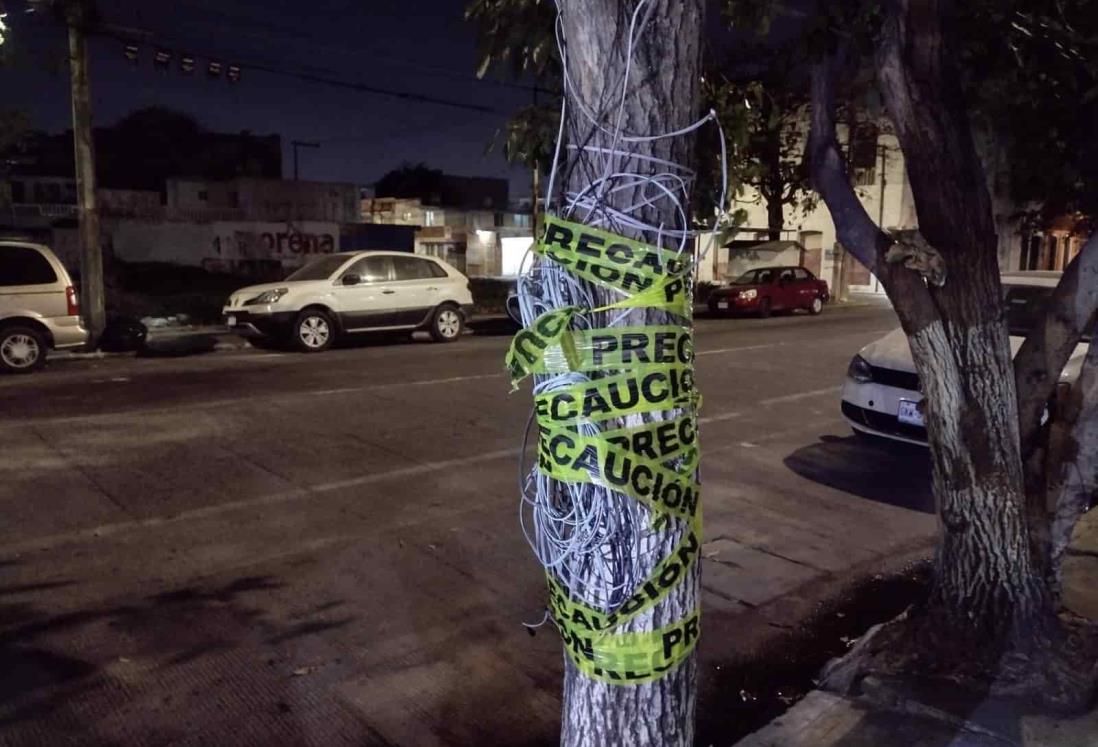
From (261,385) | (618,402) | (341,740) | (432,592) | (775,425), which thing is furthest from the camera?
(261,385)

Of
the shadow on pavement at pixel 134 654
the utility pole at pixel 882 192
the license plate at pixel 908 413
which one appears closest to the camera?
the shadow on pavement at pixel 134 654

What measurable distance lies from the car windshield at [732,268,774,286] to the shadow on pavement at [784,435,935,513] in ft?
51.7

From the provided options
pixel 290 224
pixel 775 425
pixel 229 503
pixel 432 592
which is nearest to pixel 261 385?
pixel 229 503

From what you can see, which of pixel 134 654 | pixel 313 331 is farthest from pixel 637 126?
pixel 313 331

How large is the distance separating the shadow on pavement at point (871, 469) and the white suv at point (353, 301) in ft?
28.3

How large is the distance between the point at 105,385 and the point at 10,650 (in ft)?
24.7

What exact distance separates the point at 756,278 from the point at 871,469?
17.2 meters

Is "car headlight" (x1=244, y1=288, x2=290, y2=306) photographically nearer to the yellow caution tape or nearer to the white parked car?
the white parked car

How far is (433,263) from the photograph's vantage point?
54.2ft

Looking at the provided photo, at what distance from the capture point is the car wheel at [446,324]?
1644cm

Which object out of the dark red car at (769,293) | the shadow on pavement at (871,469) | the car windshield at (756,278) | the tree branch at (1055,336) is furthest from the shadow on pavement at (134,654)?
the car windshield at (756,278)

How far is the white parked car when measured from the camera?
24.1 feet

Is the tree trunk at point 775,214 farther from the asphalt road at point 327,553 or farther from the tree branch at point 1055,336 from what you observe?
the tree branch at point 1055,336

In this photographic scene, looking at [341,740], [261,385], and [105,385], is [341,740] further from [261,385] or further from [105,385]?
[105,385]
